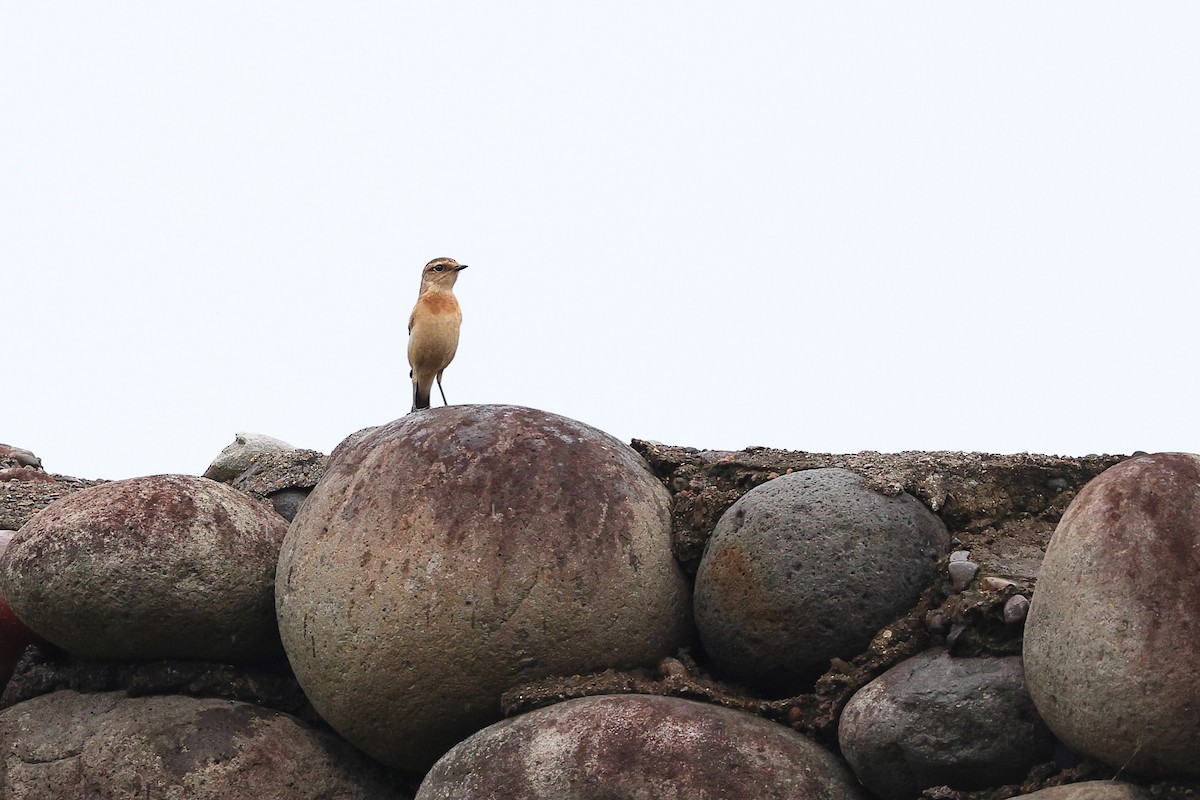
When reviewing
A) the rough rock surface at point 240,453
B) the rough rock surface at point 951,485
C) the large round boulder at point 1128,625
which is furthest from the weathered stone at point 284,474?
the large round boulder at point 1128,625

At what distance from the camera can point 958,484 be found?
6621 mm

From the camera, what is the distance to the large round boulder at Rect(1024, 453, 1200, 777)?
486cm

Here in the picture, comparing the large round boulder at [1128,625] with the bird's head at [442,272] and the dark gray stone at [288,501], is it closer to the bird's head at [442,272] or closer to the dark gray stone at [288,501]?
the dark gray stone at [288,501]

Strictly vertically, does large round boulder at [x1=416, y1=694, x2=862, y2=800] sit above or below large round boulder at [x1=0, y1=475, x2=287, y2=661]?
below

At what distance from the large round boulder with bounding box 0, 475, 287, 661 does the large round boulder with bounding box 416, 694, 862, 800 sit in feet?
5.69

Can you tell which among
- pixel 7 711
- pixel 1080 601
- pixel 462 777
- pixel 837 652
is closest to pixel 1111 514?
pixel 1080 601

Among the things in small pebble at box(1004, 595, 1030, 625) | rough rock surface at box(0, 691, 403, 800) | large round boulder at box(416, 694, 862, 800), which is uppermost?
small pebble at box(1004, 595, 1030, 625)

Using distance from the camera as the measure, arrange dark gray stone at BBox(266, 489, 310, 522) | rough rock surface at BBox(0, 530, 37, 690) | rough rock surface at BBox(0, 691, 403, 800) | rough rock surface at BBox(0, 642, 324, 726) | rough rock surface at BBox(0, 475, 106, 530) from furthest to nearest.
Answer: rough rock surface at BBox(0, 475, 106, 530)
dark gray stone at BBox(266, 489, 310, 522)
rough rock surface at BBox(0, 530, 37, 690)
rough rock surface at BBox(0, 642, 324, 726)
rough rock surface at BBox(0, 691, 403, 800)

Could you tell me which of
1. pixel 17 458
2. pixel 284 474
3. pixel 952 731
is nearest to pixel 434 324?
pixel 284 474

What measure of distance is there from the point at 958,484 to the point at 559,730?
2226 mm

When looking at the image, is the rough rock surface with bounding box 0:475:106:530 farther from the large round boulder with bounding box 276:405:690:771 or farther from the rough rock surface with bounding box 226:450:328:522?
the large round boulder with bounding box 276:405:690:771

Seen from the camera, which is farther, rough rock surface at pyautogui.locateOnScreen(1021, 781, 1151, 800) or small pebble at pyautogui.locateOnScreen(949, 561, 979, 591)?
small pebble at pyautogui.locateOnScreen(949, 561, 979, 591)

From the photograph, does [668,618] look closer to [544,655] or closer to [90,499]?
[544,655]

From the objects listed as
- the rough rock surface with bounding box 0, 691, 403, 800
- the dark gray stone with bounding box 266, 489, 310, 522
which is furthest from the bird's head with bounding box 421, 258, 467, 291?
the rough rock surface with bounding box 0, 691, 403, 800
